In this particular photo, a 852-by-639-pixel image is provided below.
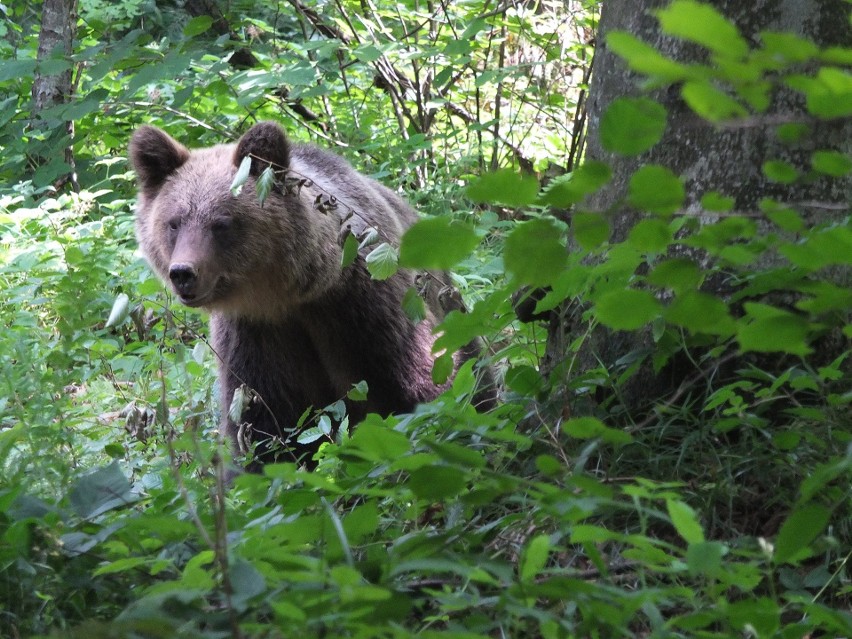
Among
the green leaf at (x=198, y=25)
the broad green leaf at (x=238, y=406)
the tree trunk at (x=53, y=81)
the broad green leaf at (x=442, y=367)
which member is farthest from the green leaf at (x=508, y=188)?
the tree trunk at (x=53, y=81)

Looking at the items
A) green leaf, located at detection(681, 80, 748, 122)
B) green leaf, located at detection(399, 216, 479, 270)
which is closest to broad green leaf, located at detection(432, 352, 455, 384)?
green leaf, located at detection(399, 216, 479, 270)

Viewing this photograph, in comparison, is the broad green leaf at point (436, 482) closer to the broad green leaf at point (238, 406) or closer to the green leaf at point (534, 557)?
the green leaf at point (534, 557)

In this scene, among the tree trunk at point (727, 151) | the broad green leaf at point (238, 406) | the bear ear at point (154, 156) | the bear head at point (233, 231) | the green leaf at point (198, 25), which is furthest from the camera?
the green leaf at point (198, 25)

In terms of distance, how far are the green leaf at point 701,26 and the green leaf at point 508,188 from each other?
0.40m

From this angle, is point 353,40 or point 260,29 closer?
point 353,40

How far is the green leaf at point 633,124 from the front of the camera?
1.47 meters

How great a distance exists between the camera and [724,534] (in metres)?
2.40

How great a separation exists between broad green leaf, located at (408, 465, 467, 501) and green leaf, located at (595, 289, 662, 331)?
0.37 metres

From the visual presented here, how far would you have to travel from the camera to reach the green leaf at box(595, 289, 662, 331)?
1.69 meters

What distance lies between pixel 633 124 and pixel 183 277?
3.82 m

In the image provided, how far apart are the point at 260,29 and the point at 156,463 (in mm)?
6285

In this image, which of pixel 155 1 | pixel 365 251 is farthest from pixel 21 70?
pixel 155 1

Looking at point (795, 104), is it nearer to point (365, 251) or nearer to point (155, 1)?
point (365, 251)

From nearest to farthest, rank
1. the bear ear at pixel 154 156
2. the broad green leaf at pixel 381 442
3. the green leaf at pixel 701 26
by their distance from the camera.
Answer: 1. the green leaf at pixel 701 26
2. the broad green leaf at pixel 381 442
3. the bear ear at pixel 154 156
